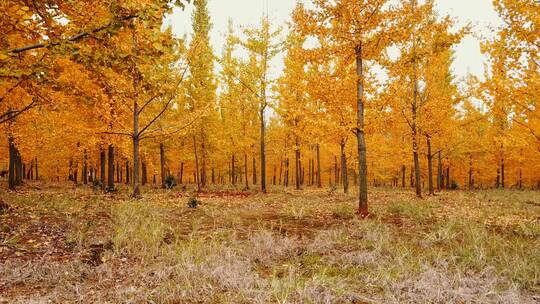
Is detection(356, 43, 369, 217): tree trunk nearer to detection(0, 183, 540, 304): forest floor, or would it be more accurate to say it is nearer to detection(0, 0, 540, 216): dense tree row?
detection(0, 0, 540, 216): dense tree row

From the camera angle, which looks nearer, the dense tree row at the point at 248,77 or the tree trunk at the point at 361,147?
the dense tree row at the point at 248,77

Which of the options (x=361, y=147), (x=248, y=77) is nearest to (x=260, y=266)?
(x=361, y=147)

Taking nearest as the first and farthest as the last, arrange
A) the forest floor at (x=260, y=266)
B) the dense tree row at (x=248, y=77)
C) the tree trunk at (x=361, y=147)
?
the forest floor at (x=260, y=266), the dense tree row at (x=248, y=77), the tree trunk at (x=361, y=147)

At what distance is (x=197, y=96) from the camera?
19188 millimetres

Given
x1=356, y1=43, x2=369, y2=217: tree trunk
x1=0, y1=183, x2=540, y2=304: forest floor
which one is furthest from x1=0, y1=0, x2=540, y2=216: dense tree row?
x1=0, y1=183, x2=540, y2=304: forest floor

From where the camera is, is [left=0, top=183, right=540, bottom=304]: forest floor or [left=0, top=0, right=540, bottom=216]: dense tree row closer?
[left=0, top=183, right=540, bottom=304]: forest floor

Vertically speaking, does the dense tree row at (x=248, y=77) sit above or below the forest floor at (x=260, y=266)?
above

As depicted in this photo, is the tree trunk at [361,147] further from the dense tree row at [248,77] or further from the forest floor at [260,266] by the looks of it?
the forest floor at [260,266]

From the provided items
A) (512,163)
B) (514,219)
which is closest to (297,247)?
(514,219)

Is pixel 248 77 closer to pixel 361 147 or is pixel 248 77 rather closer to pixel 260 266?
pixel 361 147

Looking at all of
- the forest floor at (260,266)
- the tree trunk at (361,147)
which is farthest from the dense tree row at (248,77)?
the forest floor at (260,266)

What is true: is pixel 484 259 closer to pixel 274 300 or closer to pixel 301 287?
pixel 301 287

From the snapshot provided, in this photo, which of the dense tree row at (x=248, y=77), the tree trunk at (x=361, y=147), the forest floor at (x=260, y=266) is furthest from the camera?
the tree trunk at (x=361, y=147)

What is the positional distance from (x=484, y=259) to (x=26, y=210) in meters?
9.28
